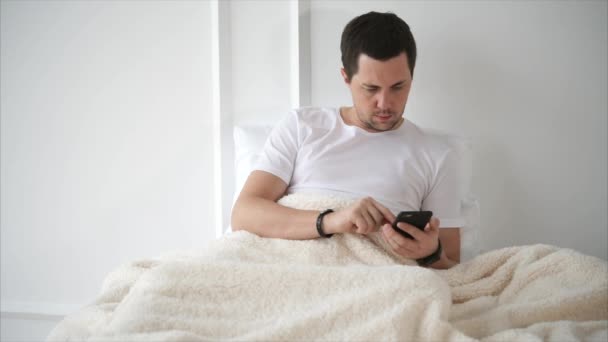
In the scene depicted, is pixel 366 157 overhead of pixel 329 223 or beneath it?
overhead

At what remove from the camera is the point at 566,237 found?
1843 millimetres

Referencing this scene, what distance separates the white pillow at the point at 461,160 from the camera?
169 cm

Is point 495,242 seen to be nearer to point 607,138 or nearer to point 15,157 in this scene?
point 607,138

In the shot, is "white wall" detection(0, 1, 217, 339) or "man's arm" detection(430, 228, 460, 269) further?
"white wall" detection(0, 1, 217, 339)

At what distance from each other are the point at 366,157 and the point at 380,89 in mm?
192

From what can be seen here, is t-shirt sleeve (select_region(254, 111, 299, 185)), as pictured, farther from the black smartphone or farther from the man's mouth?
the black smartphone

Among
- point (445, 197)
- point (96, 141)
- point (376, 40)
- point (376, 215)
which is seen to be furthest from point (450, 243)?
point (96, 141)

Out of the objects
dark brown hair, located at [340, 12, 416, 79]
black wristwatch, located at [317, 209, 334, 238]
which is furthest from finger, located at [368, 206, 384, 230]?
dark brown hair, located at [340, 12, 416, 79]

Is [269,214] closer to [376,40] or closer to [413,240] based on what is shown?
[413,240]

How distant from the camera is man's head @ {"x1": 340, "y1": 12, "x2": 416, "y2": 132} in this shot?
4.60ft

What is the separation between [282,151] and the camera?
1.54 meters

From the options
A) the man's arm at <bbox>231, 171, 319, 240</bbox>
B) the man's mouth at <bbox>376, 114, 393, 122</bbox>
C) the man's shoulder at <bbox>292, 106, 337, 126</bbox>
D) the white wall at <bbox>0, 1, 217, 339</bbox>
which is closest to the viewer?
the man's arm at <bbox>231, 171, 319, 240</bbox>

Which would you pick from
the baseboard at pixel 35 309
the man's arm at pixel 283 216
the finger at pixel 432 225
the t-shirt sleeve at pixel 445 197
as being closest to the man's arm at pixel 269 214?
the man's arm at pixel 283 216

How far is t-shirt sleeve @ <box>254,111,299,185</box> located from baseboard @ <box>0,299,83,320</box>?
47.0 inches
